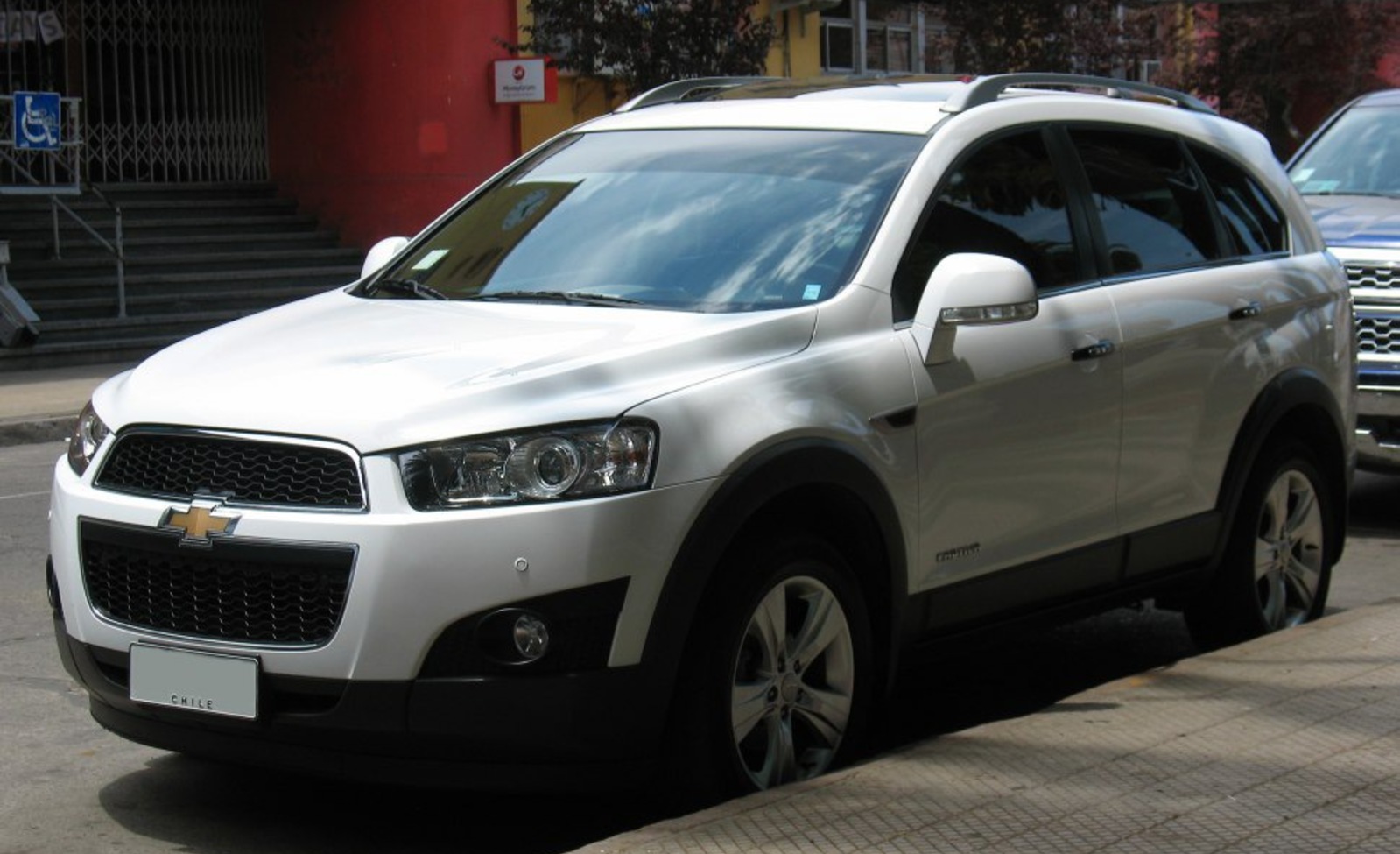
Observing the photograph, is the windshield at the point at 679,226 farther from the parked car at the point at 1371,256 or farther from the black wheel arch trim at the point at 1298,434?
the parked car at the point at 1371,256

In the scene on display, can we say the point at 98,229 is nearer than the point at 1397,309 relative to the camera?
No

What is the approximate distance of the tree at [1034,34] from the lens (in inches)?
1023

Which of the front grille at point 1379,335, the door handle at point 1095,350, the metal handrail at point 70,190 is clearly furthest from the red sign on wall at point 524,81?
the door handle at point 1095,350

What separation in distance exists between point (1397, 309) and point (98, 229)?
1513 cm

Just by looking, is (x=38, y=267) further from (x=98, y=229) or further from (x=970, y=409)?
(x=970, y=409)

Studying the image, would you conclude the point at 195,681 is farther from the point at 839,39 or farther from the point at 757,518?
the point at 839,39

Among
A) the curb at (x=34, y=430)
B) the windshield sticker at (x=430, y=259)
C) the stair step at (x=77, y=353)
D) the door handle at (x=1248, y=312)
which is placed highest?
the windshield sticker at (x=430, y=259)

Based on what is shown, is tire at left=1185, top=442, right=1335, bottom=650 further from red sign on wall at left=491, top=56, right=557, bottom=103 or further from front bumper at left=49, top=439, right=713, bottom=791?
red sign on wall at left=491, top=56, right=557, bottom=103

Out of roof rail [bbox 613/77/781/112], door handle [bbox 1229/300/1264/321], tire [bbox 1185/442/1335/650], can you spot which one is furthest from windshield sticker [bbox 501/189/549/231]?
tire [bbox 1185/442/1335/650]

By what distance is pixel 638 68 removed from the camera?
20.9 metres

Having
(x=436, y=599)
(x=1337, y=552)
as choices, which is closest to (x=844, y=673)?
(x=436, y=599)

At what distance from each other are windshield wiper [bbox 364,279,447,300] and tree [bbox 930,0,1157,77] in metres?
20.3

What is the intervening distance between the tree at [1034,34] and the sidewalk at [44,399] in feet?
41.5

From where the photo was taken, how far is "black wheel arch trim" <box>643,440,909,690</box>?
4508mm
